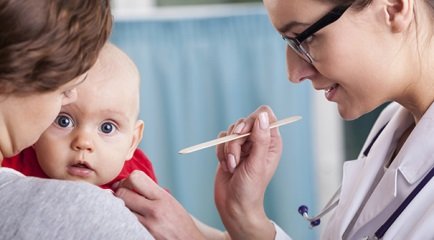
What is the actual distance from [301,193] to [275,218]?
16cm

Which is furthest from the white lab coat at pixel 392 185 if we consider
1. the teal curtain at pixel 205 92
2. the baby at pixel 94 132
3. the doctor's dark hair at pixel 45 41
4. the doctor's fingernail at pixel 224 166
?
the teal curtain at pixel 205 92

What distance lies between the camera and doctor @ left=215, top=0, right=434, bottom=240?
1431 millimetres

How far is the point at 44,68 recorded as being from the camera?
1.02m

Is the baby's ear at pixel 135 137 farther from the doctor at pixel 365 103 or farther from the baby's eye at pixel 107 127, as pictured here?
the doctor at pixel 365 103

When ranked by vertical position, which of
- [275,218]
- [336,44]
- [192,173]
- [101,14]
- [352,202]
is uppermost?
[101,14]

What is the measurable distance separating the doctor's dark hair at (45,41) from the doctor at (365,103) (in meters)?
0.52

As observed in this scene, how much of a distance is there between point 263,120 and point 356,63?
0.83 feet

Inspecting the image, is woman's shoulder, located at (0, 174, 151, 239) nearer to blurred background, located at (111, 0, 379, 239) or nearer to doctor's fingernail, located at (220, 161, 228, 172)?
doctor's fingernail, located at (220, 161, 228, 172)

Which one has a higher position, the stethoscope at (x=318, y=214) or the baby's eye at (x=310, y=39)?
the baby's eye at (x=310, y=39)

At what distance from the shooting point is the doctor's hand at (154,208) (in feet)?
4.69

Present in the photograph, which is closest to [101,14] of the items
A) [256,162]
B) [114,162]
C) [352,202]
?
[114,162]

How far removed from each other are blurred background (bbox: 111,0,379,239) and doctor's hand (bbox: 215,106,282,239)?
137 centimetres

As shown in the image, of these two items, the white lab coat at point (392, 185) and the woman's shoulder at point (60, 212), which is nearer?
the woman's shoulder at point (60, 212)

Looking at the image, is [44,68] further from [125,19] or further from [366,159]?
[125,19]
